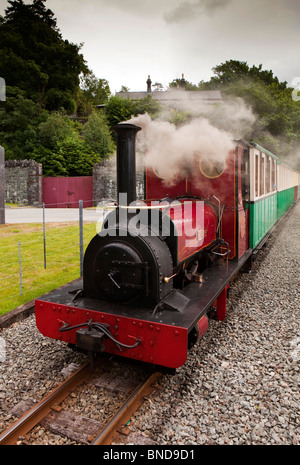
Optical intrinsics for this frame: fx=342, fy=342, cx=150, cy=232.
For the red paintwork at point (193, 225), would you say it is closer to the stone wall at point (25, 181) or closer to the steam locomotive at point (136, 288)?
the steam locomotive at point (136, 288)

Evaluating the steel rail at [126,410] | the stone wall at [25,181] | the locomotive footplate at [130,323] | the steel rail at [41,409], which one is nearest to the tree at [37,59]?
the stone wall at [25,181]

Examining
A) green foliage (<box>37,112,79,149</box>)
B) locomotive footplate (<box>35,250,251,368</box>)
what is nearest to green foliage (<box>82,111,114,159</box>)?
green foliage (<box>37,112,79,149</box>)

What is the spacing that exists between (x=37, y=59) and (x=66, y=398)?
103 ft

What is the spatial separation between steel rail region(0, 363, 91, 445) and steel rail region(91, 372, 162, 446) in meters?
0.59

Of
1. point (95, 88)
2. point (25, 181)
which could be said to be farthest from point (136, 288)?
point (95, 88)

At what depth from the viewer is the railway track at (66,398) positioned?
2656 mm

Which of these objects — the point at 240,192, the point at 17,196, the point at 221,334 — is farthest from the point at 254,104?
the point at 221,334

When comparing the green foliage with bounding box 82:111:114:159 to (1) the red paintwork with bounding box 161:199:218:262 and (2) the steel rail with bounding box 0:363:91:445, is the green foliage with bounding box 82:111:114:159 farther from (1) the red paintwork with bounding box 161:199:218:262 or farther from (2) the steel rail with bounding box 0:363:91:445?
(2) the steel rail with bounding box 0:363:91:445

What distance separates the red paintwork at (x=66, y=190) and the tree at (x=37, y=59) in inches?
404

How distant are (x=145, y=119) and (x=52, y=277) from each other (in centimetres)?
354

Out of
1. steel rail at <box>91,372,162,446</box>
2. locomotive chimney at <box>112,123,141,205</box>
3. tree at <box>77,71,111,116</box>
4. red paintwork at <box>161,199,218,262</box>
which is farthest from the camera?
tree at <box>77,71,111,116</box>

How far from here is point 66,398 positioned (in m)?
3.20

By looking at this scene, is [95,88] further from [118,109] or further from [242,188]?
[242,188]

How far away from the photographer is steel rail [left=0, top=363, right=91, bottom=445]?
2.67 meters
